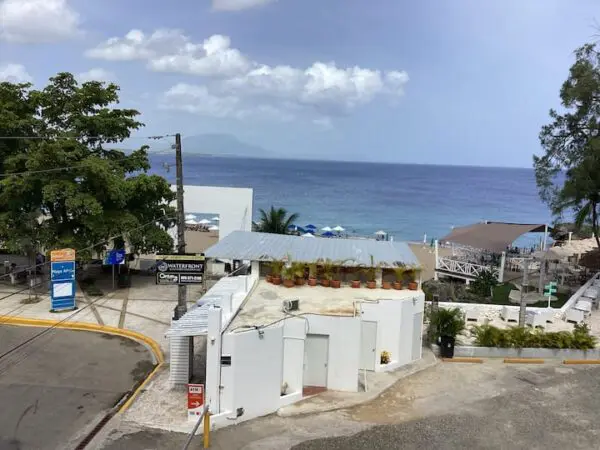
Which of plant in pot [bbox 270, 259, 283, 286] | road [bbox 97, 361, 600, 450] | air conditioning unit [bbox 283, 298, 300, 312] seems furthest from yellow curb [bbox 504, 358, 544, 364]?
plant in pot [bbox 270, 259, 283, 286]

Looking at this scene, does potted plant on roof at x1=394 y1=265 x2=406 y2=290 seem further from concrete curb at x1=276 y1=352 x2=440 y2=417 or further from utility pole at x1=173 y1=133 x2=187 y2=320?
utility pole at x1=173 y1=133 x2=187 y2=320

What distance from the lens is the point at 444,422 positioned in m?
11.9

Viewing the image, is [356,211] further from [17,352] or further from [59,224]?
[17,352]

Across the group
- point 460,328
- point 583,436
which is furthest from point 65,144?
point 583,436

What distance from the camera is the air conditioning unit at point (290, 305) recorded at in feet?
43.0

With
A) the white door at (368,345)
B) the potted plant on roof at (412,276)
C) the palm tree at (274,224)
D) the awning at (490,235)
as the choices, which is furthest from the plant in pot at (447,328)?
the palm tree at (274,224)

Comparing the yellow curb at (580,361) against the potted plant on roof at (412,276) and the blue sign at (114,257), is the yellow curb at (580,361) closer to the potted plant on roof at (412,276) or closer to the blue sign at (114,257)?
the potted plant on roof at (412,276)

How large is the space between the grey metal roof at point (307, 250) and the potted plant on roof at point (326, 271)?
255 millimetres

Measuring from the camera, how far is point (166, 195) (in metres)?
24.8

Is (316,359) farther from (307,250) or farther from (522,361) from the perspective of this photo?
(522,361)

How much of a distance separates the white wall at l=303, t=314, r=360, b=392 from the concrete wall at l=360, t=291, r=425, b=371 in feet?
4.38

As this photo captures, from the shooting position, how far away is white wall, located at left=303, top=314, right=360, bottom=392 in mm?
12891

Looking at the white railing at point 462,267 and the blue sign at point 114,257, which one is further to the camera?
the white railing at point 462,267

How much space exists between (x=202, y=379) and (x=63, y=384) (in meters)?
3.69
